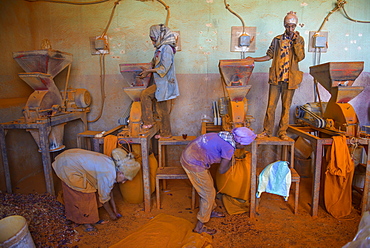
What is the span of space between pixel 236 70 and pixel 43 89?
3183 millimetres

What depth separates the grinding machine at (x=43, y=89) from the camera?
384 cm

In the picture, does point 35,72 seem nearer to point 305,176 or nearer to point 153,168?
point 153,168

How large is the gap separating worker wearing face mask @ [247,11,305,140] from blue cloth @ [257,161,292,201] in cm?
60

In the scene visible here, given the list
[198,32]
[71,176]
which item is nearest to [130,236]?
[71,176]

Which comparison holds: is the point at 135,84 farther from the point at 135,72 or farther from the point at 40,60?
the point at 40,60

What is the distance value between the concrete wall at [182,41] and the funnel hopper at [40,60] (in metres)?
0.77

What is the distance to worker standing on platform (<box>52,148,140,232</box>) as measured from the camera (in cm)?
295

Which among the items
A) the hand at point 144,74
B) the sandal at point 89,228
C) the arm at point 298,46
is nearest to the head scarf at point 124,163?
the sandal at point 89,228

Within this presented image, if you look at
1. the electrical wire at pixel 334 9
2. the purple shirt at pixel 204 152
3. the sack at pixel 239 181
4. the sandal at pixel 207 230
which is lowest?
the sandal at pixel 207 230

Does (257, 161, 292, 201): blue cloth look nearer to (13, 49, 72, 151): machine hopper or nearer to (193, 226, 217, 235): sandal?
(193, 226, 217, 235): sandal

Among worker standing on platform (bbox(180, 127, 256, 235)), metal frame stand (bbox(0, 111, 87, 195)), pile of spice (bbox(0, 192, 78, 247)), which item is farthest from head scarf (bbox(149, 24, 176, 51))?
pile of spice (bbox(0, 192, 78, 247))

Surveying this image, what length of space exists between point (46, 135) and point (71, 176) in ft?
3.88

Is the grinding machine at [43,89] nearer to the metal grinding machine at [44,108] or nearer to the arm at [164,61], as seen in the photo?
the metal grinding machine at [44,108]

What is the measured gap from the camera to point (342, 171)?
333 cm
